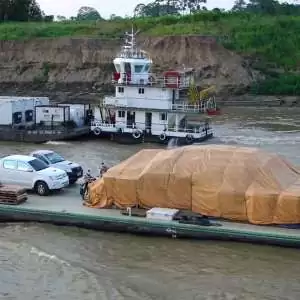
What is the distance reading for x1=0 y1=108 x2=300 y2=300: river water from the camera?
57.2 feet

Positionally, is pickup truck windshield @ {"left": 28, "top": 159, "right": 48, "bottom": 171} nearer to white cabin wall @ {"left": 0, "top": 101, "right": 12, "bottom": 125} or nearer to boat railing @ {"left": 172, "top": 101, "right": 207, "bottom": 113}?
boat railing @ {"left": 172, "top": 101, "right": 207, "bottom": 113}

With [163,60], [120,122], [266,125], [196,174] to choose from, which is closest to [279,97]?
[163,60]

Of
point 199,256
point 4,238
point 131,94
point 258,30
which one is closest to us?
point 199,256

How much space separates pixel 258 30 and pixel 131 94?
169 feet

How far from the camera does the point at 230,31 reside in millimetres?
90125

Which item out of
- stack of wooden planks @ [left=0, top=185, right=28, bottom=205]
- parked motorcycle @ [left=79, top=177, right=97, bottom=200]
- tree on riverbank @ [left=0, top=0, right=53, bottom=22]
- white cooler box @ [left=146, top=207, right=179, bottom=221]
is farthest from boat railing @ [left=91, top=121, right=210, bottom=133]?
tree on riverbank @ [left=0, top=0, right=53, bottom=22]

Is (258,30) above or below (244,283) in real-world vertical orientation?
above

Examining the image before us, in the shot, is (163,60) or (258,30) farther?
(258,30)

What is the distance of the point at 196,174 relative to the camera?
21578 mm

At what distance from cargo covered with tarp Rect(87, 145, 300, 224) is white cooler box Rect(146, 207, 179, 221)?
53 centimetres

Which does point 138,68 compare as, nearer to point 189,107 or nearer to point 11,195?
point 189,107

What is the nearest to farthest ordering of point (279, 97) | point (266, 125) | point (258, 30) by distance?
point (266, 125) < point (279, 97) < point (258, 30)

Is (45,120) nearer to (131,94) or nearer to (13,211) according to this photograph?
(131,94)

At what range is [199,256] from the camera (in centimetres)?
1956
